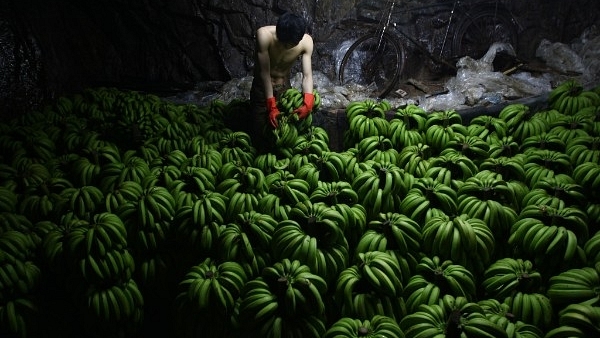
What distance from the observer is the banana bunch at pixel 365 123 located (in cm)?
529

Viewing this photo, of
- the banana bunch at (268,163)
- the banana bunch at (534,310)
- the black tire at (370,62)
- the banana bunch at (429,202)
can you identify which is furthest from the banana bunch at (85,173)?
the black tire at (370,62)

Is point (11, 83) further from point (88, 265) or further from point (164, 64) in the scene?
point (88, 265)

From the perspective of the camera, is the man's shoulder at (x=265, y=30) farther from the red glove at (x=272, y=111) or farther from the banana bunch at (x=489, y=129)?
the banana bunch at (x=489, y=129)

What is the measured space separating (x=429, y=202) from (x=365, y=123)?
1767 millimetres

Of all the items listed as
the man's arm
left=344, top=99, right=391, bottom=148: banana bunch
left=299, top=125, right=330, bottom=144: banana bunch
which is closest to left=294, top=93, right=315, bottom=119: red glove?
the man's arm

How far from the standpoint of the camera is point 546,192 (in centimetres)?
382

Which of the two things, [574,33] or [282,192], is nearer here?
[282,192]

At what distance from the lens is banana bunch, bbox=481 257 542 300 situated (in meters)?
3.05

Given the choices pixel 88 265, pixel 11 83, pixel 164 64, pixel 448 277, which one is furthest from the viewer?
pixel 164 64

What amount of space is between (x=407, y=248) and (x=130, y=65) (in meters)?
8.78

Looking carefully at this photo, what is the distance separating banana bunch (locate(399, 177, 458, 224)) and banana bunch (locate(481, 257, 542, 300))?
2.22 feet

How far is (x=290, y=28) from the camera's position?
4.87 metres

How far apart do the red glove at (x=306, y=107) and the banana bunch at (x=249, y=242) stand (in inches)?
A: 79.5

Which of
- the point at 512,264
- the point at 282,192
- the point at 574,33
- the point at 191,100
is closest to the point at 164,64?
the point at 191,100
